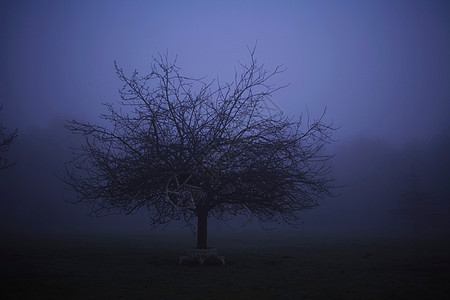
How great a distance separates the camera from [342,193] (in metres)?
76.3

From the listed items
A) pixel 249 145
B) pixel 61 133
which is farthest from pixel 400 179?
pixel 249 145

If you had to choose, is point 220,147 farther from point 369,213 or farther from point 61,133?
point 369,213

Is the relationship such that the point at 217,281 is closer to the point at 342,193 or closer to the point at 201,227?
the point at 201,227

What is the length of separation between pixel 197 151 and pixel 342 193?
70.1 m

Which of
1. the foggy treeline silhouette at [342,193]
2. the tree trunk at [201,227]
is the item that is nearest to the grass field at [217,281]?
the tree trunk at [201,227]

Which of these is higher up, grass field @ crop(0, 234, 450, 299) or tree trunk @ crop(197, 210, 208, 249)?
tree trunk @ crop(197, 210, 208, 249)

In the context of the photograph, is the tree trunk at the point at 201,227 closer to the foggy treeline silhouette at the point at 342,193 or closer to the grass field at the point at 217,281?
the grass field at the point at 217,281

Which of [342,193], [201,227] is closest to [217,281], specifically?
[201,227]

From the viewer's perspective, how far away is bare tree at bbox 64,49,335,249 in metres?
12.2

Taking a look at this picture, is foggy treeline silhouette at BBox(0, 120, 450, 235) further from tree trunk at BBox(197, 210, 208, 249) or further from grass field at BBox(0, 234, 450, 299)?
grass field at BBox(0, 234, 450, 299)

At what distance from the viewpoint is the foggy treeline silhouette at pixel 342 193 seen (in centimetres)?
8038

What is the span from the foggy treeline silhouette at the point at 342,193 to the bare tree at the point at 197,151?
59.6 m

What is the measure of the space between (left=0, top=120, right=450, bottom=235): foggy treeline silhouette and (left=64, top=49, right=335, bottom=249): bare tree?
195 ft

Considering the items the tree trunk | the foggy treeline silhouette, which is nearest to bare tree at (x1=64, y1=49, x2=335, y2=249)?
the tree trunk
